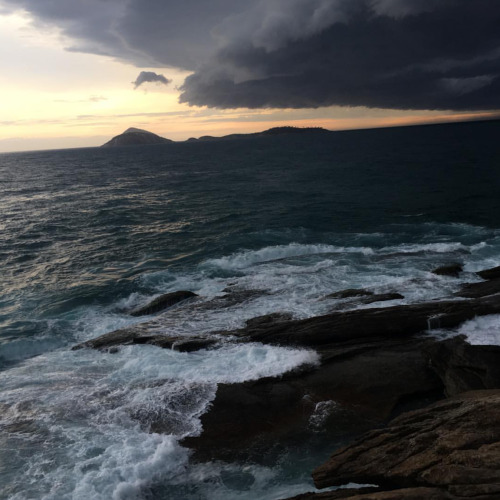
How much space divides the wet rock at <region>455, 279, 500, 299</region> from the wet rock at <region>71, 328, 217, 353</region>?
14.3 metres

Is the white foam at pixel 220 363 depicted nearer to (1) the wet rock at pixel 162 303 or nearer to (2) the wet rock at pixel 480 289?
(1) the wet rock at pixel 162 303

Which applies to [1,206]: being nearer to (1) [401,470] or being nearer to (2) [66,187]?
(2) [66,187]

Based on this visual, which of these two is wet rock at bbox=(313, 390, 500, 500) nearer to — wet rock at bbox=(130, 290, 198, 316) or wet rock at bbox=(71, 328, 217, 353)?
wet rock at bbox=(71, 328, 217, 353)

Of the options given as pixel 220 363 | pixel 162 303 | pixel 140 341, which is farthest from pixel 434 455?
pixel 162 303

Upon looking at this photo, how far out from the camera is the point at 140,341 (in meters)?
22.1

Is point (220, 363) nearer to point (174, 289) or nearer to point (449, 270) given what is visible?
point (174, 289)

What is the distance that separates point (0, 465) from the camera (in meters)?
14.3

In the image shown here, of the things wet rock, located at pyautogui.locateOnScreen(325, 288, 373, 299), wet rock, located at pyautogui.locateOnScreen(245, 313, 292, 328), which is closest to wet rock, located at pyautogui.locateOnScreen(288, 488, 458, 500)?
wet rock, located at pyautogui.locateOnScreen(245, 313, 292, 328)

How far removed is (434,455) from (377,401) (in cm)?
601

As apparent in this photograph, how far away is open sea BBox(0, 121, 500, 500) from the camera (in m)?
13.9

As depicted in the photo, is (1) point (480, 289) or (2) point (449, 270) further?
(2) point (449, 270)

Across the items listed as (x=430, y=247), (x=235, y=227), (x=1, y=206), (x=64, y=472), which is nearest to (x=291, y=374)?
(x=64, y=472)

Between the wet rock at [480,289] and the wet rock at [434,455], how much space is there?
429 inches

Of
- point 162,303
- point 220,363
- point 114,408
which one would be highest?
point 162,303
